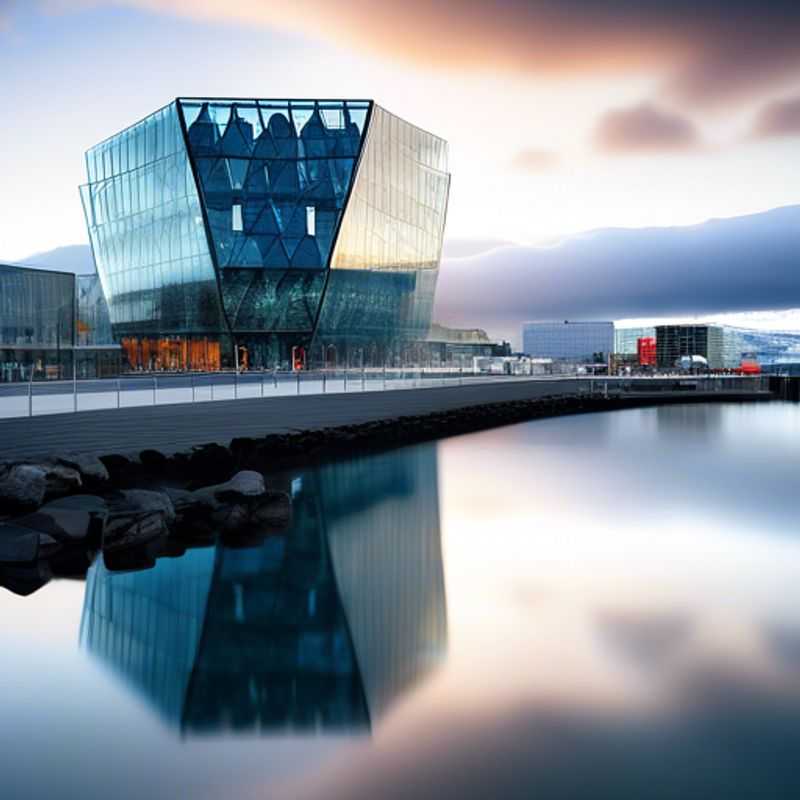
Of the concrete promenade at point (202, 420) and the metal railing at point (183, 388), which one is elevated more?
the metal railing at point (183, 388)

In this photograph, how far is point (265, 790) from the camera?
6.20 meters

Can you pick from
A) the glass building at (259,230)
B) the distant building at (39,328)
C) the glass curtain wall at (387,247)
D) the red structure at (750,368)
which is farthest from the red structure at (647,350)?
the distant building at (39,328)

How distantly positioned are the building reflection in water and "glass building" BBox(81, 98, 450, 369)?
47687 millimetres

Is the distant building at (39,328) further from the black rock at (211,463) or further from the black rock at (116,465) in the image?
the black rock at (116,465)

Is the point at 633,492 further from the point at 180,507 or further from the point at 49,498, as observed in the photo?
the point at 49,498

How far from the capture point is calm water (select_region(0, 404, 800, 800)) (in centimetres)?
645

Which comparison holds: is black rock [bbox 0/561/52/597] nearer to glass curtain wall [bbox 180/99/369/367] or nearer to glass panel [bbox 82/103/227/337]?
glass curtain wall [bbox 180/99/369/367]

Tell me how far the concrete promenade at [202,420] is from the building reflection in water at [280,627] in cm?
831

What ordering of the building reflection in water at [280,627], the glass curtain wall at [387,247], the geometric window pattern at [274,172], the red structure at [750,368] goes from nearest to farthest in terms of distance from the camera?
1. the building reflection in water at [280,627]
2. the geometric window pattern at [274,172]
3. the glass curtain wall at [387,247]
4. the red structure at [750,368]

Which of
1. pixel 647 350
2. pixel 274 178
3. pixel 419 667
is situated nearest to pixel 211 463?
pixel 419 667

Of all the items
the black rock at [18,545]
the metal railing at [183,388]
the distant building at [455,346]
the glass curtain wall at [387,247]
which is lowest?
the black rock at [18,545]

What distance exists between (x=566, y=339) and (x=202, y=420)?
489ft

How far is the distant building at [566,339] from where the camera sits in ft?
559

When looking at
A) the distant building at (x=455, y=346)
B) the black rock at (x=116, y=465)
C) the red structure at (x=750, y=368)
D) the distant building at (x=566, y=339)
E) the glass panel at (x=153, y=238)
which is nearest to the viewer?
the black rock at (x=116, y=465)
